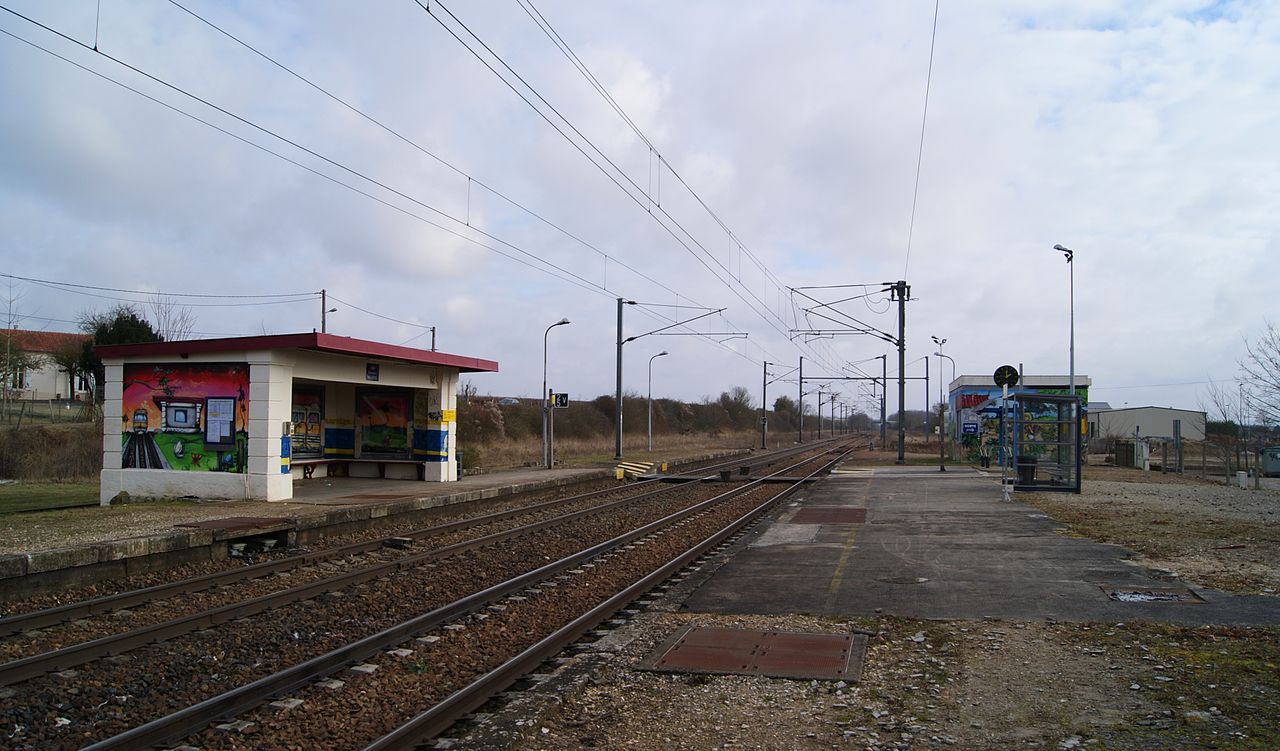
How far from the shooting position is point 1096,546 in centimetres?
1310

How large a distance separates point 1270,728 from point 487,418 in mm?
49398

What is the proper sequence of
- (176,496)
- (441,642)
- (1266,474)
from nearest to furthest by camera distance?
1. (441,642)
2. (176,496)
3. (1266,474)

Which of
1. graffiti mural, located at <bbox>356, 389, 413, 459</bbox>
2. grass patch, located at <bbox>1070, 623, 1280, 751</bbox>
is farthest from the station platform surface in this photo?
graffiti mural, located at <bbox>356, 389, 413, 459</bbox>

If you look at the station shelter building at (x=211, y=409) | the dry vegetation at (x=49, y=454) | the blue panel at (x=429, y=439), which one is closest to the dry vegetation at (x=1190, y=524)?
the blue panel at (x=429, y=439)

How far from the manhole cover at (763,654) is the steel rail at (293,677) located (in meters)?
2.41

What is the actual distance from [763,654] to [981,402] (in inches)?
1641

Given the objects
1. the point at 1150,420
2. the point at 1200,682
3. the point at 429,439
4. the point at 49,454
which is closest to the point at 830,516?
the point at 429,439

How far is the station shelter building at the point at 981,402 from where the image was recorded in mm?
31188

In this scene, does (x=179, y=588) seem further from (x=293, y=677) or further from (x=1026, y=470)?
(x=1026, y=470)

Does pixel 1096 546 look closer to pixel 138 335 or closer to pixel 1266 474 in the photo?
pixel 1266 474

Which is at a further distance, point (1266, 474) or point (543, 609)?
point (1266, 474)

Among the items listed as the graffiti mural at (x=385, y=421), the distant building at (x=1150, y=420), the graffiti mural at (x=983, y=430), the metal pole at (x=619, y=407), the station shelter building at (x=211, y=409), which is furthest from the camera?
the distant building at (x=1150, y=420)

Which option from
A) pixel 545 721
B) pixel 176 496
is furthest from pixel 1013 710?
pixel 176 496

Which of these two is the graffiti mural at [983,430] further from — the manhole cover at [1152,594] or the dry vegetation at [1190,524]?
the manhole cover at [1152,594]
